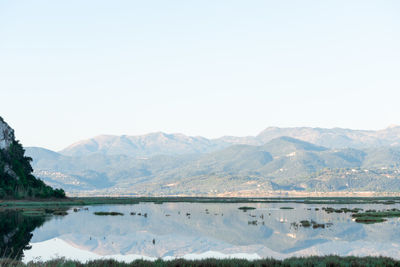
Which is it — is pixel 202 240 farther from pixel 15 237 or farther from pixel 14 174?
pixel 14 174

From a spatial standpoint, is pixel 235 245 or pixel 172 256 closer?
pixel 172 256

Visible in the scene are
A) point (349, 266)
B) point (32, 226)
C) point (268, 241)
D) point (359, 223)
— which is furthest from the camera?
point (359, 223)

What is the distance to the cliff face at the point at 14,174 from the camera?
15238 cm

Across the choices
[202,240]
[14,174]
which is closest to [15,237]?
[202,240]

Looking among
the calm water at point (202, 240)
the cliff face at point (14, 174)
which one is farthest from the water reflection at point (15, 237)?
the cliff face at point (14, 174)

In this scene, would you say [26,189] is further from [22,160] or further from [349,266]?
[349,266]

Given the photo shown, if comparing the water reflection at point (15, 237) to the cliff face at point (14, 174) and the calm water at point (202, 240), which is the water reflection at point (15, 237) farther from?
the cliff face at point (14, 174)

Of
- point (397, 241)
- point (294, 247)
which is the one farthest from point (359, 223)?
point (294, 247)

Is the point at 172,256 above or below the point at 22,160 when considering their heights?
below

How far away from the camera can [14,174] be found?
528ft

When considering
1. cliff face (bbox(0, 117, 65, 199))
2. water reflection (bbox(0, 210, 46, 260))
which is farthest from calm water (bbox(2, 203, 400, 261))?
cliff face (bbox(0, 117, 65, 199))

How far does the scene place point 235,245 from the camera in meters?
55.2

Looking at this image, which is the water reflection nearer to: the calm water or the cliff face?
the calm water

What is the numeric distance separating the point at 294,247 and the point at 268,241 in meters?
6.70
